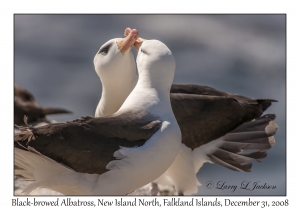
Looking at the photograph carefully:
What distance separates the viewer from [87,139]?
22.4ft

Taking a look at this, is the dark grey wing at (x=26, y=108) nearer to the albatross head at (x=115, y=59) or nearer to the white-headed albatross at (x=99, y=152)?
the albatross head at (x=115, y=59)

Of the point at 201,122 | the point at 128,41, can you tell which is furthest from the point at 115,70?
the point at 201,122

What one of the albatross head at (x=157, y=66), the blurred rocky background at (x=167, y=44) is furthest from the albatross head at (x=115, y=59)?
the blurred rocky background at (x=167, y=44)

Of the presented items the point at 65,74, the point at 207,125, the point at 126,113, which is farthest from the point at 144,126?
the point at 65,74

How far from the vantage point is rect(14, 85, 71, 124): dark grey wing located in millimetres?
12516

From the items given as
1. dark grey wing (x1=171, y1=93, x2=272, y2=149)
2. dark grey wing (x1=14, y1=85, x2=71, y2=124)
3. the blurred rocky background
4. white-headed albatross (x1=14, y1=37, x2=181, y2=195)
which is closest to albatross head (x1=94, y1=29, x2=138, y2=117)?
dark grey wing (x1=171, y1=93, x2=272, y2=149)

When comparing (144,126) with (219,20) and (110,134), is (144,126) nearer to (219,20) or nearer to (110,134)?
(110,134)

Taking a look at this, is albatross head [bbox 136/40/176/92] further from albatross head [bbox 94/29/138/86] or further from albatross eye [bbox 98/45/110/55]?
albatross eye [bbox 98/45/110/55]

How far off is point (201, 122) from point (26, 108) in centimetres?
477

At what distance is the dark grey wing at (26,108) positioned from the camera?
12.5m

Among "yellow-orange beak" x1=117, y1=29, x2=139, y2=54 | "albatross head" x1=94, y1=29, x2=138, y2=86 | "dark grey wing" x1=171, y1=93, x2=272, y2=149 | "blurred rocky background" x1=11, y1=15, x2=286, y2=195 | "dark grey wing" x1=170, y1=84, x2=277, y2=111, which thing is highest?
"blurred rocky background" x1=11, y1=15, x2=286, y2=195

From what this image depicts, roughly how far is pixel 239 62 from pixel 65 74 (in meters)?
4.86

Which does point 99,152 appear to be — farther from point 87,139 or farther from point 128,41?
point 128,41

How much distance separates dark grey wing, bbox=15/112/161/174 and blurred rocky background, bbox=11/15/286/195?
9.14 meters
